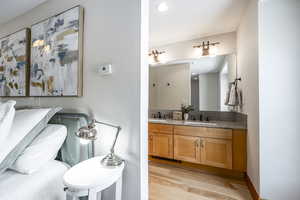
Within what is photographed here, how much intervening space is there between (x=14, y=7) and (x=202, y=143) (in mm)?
3252

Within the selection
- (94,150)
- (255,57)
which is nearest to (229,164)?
(255,57)

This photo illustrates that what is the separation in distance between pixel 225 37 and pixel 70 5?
8.19ft

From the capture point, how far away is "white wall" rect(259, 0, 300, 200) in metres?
1.36

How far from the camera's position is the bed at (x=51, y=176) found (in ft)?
2.58

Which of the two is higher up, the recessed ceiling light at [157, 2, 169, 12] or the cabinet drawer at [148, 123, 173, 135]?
the recessed ceiling light at [157, 2, 169, 12]

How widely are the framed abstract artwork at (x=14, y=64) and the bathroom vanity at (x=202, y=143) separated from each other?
81.2 inches

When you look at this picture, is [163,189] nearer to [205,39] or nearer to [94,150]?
[94,150]

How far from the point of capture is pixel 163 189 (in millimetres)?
1742

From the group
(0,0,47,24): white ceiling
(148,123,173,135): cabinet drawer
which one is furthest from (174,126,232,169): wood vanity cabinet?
(0,0,47,24): white ceiling

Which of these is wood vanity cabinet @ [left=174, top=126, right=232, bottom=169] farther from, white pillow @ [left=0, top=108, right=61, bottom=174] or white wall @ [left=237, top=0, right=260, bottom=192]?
white pillow @ [left=0, top=108, right=61, bottom=174]

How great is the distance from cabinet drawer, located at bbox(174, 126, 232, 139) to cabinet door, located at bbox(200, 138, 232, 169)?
2.8 inches

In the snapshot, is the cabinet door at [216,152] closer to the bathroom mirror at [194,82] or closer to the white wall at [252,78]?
the white wall at [252,78]

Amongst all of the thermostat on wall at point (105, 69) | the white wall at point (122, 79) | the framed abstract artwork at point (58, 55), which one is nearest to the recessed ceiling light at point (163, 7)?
the white wall at point (122, 79)

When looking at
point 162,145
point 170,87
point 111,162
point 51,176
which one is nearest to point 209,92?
point 170,87
